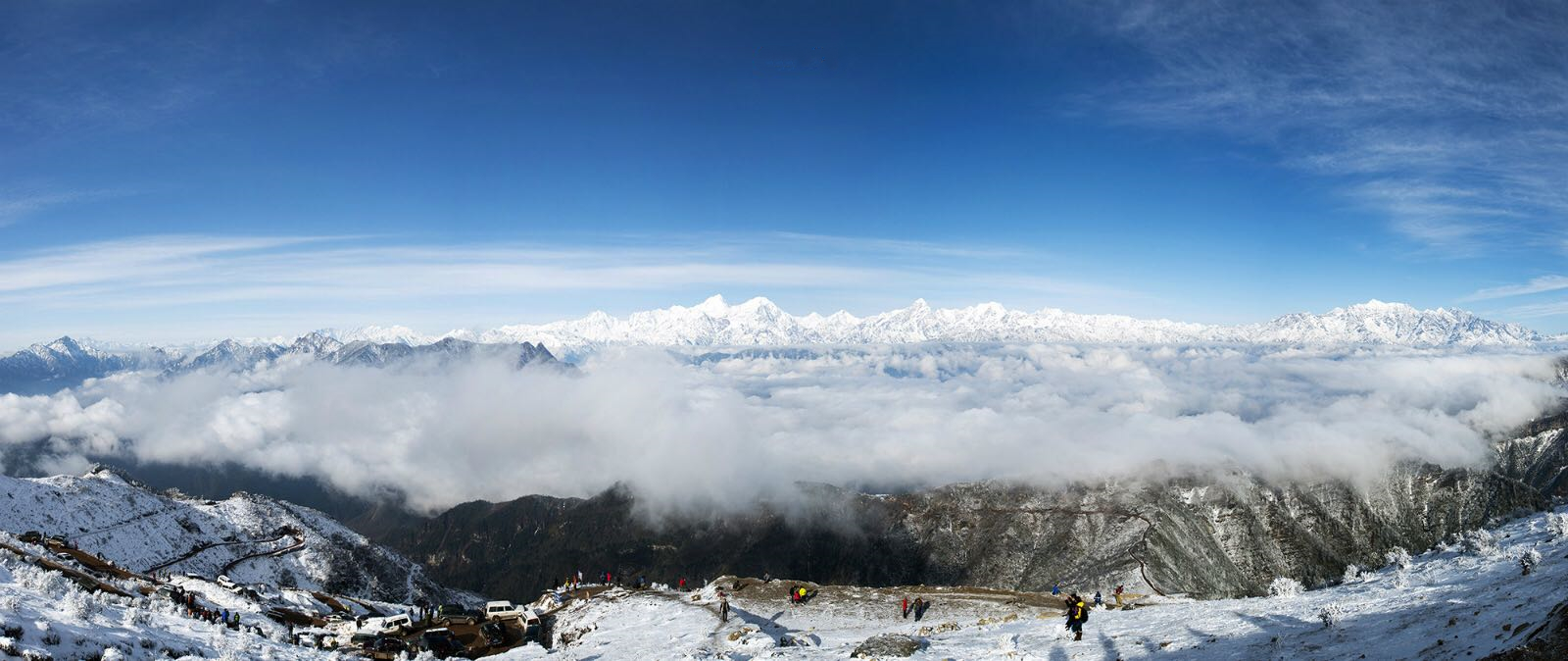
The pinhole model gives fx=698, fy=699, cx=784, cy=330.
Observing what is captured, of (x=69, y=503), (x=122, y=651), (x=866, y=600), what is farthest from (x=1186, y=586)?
(x=69, y=503)

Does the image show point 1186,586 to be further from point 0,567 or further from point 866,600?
point 0,567

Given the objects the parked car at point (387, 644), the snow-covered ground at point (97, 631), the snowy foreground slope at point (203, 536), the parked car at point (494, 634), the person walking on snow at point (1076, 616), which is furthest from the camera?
the snowy foreground slope at point (203, 536)

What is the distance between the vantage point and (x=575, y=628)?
189 feet

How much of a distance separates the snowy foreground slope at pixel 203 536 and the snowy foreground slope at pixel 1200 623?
102951 mm

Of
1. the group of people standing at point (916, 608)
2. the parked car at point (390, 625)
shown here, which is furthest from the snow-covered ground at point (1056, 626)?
the parked car at point (390, 625)

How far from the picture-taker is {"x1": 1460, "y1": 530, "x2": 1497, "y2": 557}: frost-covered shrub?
1360 inches

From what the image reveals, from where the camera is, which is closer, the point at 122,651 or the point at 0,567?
the point at 122,651

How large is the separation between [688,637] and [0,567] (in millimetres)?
35304

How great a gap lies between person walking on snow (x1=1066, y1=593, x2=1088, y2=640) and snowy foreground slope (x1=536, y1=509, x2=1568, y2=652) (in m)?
0.46

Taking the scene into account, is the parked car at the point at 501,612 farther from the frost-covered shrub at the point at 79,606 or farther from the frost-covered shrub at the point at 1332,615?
the frost-covered shrub at the point at 1332,615

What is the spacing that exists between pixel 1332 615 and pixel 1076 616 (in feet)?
32.1

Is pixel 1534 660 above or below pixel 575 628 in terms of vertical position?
above

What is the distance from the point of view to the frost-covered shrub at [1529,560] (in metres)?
25.3

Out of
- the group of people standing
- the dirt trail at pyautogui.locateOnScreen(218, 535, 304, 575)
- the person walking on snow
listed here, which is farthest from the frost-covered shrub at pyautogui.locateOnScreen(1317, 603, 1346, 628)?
the dirt trail at pyautogui.locateOnScreen(218, 535, 304, 575)
